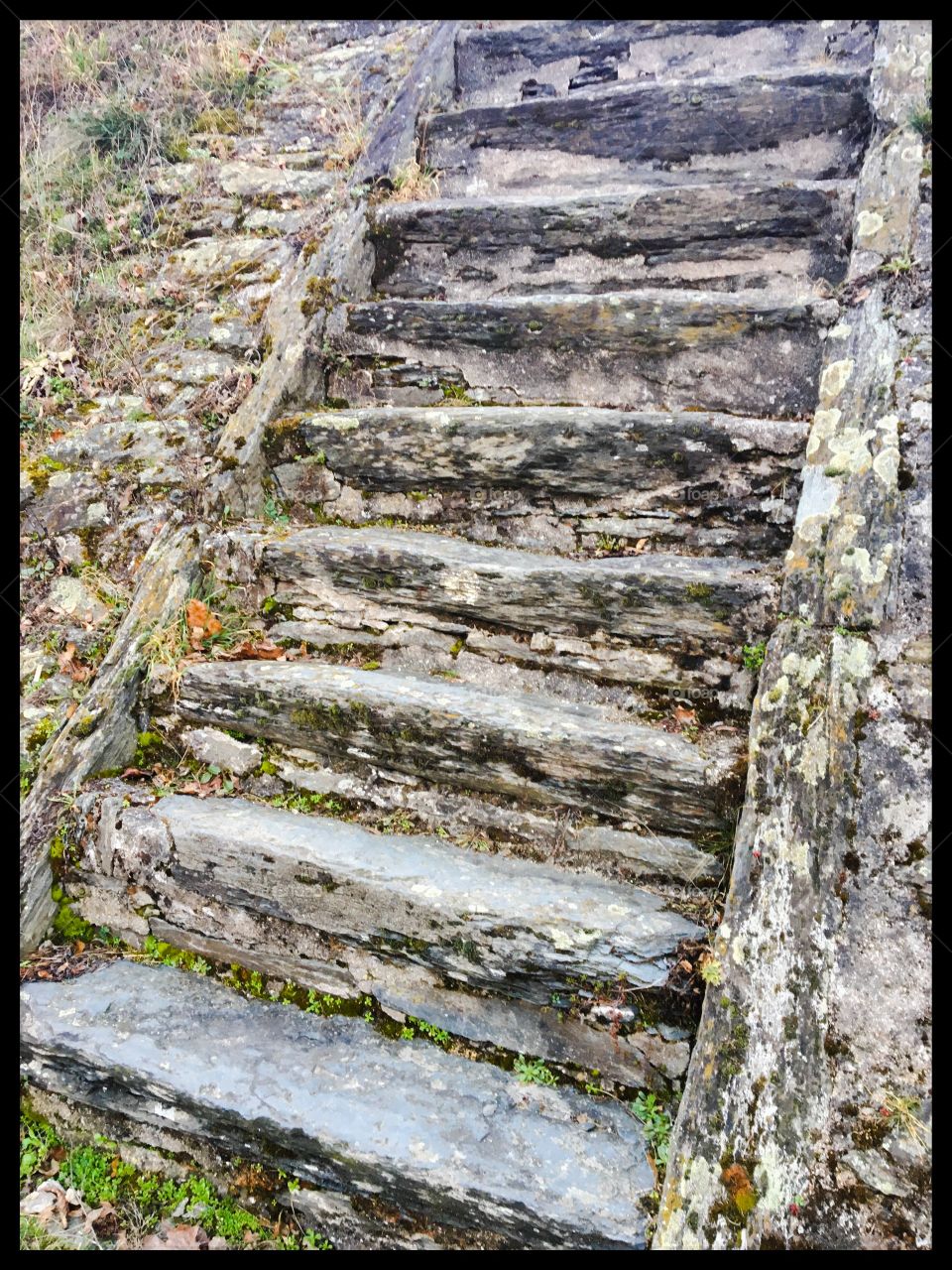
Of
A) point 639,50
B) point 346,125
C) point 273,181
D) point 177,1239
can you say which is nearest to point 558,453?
point 177,1239

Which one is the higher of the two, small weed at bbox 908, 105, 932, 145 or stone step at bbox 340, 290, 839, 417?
small weed at bbox 908, 105, 932, 145

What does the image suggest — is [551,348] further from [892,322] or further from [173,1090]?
[173,1090]

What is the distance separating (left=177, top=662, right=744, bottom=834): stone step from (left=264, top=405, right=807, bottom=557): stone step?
78 centimetres

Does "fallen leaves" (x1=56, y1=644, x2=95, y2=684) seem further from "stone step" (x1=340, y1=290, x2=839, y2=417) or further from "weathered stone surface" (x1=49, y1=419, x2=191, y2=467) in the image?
"stone step" (x1=340, y1=290, x2=839, y2=417)

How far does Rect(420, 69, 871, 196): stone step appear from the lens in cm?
353

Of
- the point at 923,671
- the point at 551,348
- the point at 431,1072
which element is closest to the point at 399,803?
the point at 431,1072

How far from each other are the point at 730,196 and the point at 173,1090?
3879 millimetres

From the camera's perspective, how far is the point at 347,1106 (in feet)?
6.24

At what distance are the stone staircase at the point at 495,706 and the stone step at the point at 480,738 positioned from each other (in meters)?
0.01

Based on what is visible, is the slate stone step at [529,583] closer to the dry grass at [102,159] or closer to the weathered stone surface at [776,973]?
the weathered stone surface at [776,973]

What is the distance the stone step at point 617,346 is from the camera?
9.27 feet

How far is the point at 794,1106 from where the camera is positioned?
1.56m

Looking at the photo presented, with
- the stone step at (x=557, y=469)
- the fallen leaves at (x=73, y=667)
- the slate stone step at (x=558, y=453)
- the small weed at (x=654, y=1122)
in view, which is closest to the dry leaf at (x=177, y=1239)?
the small weed at (x=654, y=1122)

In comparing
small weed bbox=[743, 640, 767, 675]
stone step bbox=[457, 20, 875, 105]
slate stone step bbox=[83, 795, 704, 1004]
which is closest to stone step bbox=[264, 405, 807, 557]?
small weed bbox=[743, 640, 767, 675]
